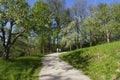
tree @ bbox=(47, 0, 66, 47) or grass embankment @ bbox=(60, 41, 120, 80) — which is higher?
tree @ bbox=(47, 0, 66, 47)

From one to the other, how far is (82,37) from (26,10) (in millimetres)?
32972

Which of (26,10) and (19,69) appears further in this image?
(26,10)

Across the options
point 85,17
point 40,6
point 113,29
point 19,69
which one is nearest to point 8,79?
point 19,69

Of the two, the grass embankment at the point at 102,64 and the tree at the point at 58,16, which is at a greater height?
the tree at the point at 58,16

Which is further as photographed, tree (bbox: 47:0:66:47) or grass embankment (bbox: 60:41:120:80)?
tree (bbox: 47:0:66:47)

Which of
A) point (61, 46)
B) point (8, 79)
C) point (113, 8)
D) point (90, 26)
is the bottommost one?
point (8, 79)

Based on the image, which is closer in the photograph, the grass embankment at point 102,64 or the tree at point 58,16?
the grass embankment at point 102,64

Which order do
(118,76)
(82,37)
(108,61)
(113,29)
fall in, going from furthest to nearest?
(82,37)
(113,29)
(108,61)
(118,76)

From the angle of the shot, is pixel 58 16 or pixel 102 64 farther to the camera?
pixel 58 16

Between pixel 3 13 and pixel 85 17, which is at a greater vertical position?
pixel 85 17

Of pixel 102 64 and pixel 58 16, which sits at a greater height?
pixel 58 16

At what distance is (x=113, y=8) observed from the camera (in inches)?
1949

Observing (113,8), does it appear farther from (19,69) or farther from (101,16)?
(19,69)

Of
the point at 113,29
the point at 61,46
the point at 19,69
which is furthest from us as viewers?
the point at 61,46
